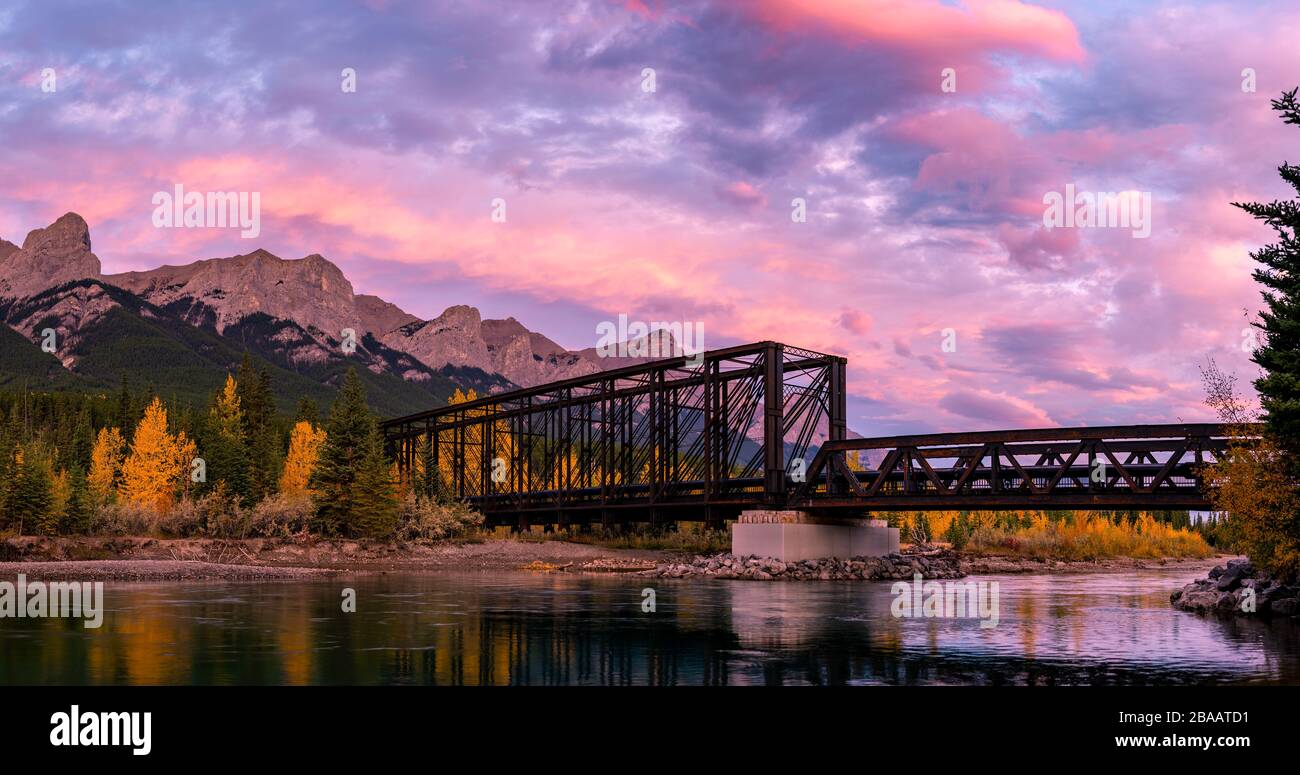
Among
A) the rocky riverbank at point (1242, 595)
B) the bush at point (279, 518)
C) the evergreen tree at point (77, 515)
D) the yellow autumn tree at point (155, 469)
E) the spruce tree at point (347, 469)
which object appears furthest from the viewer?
the yellow autumn tree at point (155, 469)

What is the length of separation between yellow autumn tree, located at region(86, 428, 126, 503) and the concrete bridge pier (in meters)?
52.1

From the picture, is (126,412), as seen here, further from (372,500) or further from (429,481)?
(372,500)

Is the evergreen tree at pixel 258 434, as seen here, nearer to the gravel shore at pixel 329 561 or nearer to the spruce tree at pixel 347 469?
the spruce tree at pixel 347 469

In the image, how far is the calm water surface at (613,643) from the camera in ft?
69.1

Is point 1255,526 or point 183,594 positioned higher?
point 1255,526

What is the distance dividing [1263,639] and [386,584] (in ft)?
130

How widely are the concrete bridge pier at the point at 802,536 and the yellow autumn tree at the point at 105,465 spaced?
52119mm

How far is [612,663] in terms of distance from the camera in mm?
23047

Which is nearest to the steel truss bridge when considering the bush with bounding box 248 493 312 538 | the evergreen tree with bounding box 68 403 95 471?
the bush with bounding box 248 493 312 538

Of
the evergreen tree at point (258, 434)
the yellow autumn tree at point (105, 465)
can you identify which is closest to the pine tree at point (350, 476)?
the evergreen tree at point (258, 434)
